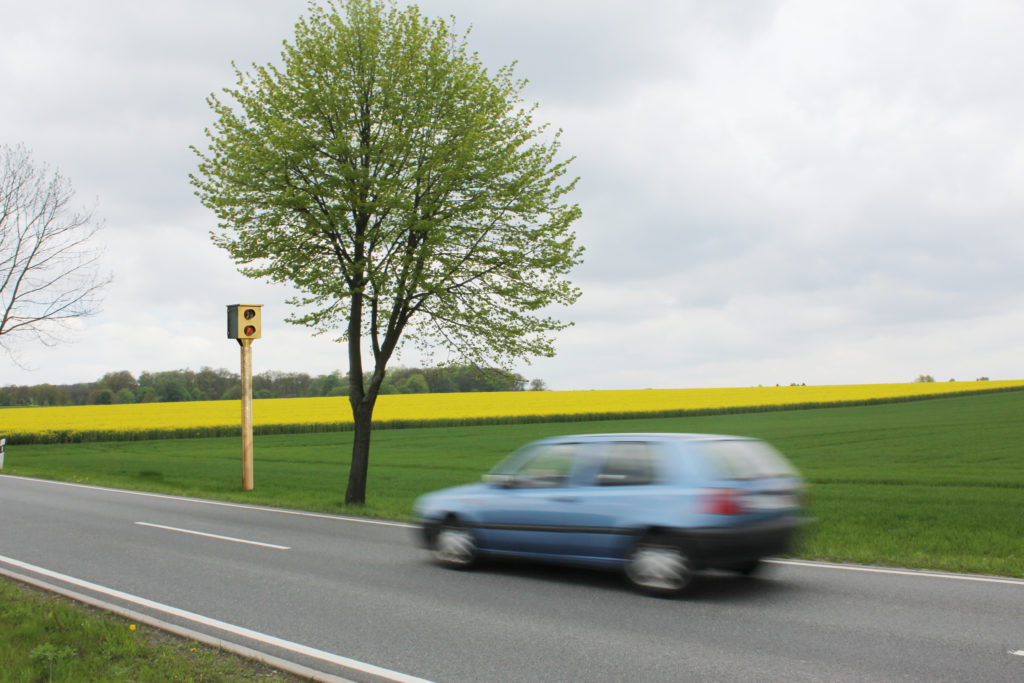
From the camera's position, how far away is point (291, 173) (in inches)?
640

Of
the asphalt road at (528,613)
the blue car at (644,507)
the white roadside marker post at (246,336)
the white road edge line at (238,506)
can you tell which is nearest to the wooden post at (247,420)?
the white roadside marker post at (246,336)

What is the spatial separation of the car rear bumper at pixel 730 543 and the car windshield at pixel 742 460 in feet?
1.59

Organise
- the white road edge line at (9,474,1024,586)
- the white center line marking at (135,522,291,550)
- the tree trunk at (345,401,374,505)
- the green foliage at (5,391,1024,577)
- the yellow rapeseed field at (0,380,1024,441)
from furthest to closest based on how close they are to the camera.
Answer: the yellow rapeseed field at (0,380,1024,441), the tree trunk at (345,401,374,505), the green foliage at (5,391,1024,577), the white center line marking at (135,522,291,550), the white road edge line at (9,474,1024,586)

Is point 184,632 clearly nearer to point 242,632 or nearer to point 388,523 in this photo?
point 242,632

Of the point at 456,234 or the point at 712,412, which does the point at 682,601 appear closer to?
the point at 456,234

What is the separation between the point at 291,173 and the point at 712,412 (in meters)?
39.3

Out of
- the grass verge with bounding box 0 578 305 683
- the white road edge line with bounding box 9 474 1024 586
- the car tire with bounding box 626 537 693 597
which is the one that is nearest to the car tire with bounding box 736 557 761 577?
the car tire with bounding box 626 537 693 597

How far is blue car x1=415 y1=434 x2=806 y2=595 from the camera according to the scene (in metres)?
7.41

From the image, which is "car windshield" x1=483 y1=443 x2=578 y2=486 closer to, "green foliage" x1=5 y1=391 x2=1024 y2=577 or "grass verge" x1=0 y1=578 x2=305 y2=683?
"green foliage" x1=5 y1=391 x2=1024 y2=577

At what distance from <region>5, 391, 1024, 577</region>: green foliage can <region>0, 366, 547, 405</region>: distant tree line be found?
36989mm

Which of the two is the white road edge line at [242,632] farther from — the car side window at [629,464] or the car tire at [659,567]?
the car side window at [629,464]

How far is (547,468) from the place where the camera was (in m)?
8.72

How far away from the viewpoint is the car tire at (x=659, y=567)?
7477 millimetres

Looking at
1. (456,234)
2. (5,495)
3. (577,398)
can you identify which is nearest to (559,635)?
(456,234)
